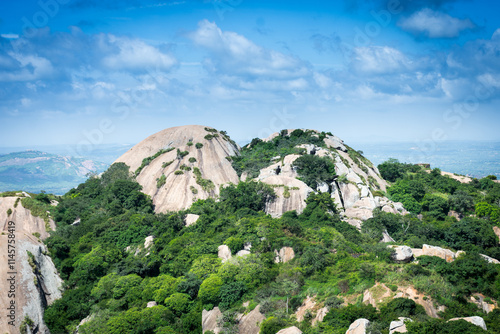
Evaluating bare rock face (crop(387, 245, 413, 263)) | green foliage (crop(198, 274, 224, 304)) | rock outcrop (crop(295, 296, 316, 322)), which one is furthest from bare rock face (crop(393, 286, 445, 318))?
green foliage (crop(198, 274, 224, 304))

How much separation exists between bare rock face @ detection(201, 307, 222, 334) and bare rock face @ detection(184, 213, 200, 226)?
1929 cm

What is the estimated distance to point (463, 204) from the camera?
56062 mm

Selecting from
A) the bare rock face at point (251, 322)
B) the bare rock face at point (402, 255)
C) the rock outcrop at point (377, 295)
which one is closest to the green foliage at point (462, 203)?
the bare rock face at point (402, 255)

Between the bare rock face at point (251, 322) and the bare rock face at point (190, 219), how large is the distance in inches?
859

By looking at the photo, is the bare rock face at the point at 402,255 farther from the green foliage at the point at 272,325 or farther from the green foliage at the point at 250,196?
the green foliage at the point at 250,196

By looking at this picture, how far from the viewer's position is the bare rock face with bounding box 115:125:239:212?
194 feet

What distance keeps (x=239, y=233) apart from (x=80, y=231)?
79.0 feet

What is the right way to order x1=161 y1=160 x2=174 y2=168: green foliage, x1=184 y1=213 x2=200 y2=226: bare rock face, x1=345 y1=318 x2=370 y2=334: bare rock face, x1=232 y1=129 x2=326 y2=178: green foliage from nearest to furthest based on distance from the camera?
x1=345 y1=318 x2=370 y2=334: bare rock face
x1=184 y1=213 x2=200 y2=226: bare rock face
x1=232 y1=129 x2=326 y2=178: green foliage
x1=161 y1=160 x2=174 y2=168: green foliage

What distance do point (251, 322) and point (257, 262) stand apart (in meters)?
7.43

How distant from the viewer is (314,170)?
56.5 meters

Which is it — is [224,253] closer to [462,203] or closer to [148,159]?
[148,159]

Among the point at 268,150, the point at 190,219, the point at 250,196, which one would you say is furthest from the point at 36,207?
the point at 268,150

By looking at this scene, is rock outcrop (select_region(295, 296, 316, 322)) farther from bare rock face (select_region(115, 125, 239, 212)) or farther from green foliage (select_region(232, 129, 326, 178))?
green foliage (select_region(232, 129, 326, 178))

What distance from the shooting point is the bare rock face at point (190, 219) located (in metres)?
48.4
